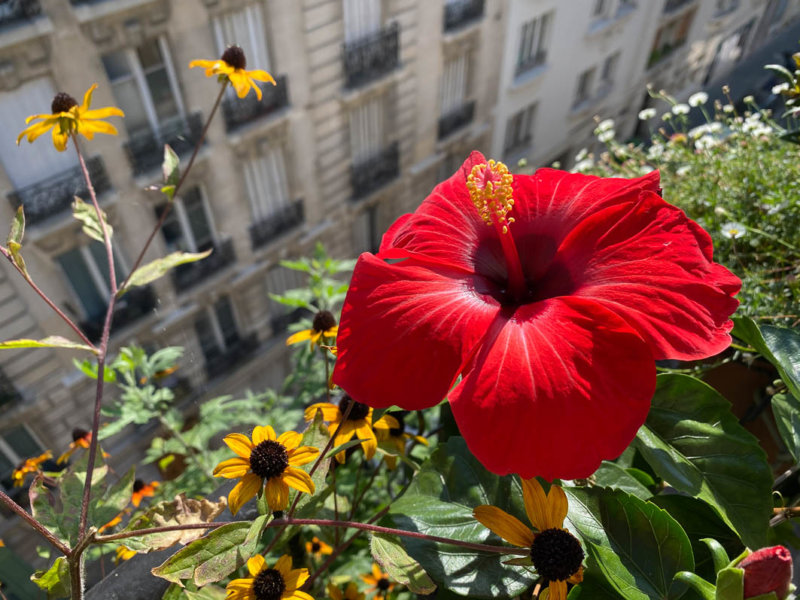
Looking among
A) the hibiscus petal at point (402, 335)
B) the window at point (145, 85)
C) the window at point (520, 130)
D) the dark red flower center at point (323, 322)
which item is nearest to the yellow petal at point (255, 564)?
the hibiscus petal at point (402, 335)

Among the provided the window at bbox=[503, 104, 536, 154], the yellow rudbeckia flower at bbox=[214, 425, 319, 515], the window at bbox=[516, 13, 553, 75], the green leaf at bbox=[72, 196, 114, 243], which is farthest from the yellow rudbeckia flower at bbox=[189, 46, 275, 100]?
the window at bbox=[503, 104, 536, 154]

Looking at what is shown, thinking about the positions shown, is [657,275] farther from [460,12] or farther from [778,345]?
[460,12]

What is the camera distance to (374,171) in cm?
437

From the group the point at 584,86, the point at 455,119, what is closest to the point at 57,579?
the point at 455,119

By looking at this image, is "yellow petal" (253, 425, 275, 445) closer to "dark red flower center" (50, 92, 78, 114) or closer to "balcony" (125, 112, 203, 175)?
"dark red flower center" (50, 92, 78, 114)

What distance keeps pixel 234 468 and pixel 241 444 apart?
2 centimetres

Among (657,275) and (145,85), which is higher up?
(657,275)

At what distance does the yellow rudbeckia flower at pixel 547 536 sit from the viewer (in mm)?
438

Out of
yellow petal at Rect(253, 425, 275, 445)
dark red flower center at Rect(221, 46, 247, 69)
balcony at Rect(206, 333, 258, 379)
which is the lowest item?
balcony at Rect(206, 333, 258, 379)

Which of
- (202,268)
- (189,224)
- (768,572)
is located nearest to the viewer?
(768,572)

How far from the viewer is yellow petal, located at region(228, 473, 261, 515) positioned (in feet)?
1.77

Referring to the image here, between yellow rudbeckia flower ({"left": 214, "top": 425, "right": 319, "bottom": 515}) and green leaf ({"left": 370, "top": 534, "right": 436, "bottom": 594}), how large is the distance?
0.26ft

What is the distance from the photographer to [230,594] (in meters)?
0.51

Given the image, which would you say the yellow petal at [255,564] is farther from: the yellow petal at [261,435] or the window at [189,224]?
the window at [189,224]
